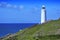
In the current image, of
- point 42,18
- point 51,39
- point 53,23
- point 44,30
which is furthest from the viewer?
point 42,18

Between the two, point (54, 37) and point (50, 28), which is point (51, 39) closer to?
point (54, 37)

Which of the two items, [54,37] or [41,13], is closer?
[54,37]

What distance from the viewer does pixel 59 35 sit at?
31812 mm

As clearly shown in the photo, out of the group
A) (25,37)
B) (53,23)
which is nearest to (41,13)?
(53,23)

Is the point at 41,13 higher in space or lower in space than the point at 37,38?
higher

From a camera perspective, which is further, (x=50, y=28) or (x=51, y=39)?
(x=50, y=28)

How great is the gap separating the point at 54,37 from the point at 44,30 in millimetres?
2414

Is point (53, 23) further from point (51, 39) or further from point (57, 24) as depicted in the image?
point (51, 39)

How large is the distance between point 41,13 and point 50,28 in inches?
664

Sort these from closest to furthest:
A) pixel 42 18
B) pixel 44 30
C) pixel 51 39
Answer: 1. pixel 51 39
2. pixel 44 30
3. pixel 42 18

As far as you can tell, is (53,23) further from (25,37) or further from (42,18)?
(42,18)

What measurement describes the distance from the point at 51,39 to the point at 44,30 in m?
2.66

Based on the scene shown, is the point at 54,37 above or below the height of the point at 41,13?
below

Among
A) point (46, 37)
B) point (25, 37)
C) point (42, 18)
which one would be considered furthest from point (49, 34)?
point (42, 18)
